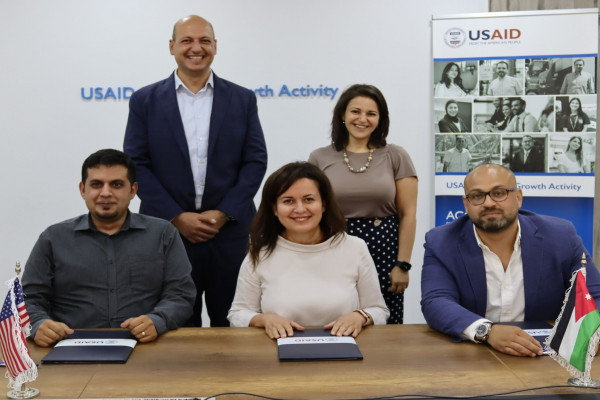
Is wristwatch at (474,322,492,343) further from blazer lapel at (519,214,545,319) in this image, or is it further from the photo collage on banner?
the photo collage on banner

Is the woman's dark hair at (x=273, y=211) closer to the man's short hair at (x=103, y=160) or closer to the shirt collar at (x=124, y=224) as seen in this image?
the shirt collar at (x=124, y=224)

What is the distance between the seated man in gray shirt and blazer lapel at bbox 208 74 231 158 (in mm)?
583

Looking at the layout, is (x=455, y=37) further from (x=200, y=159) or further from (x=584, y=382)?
(x=584, y=382)

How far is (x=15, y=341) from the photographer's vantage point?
5.12ft

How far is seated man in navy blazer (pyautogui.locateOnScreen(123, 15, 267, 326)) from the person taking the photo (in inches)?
115

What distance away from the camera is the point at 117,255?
2379mm

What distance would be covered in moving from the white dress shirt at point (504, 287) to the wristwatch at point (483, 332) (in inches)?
12.0

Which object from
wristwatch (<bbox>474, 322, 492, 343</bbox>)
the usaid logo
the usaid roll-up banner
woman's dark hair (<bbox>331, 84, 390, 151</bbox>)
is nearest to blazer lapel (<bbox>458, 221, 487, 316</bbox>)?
wristwatch (<bbox>474, 322, 492, 343</bbox>)

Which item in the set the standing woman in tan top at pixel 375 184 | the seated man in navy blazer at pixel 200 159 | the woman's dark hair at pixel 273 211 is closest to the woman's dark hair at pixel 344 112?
the standing woman in tan top at pixel 375 184

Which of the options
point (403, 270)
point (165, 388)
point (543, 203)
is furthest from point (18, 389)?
point (543, 203)

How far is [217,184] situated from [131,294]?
2.51 ft

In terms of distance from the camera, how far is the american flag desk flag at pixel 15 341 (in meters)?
1.51

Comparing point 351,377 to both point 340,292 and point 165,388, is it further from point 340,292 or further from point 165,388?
point 340,292

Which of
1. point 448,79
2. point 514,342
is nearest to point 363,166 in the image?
point 514,342
